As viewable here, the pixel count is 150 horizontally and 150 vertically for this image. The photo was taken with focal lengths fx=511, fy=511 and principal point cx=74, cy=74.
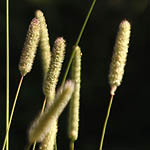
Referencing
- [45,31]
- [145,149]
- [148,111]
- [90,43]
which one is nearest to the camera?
[45,31]

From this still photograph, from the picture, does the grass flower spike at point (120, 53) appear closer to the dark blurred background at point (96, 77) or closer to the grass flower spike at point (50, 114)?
the grass flower spike at point (50, 114)

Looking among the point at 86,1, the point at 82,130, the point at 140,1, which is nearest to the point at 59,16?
the point at 86,1

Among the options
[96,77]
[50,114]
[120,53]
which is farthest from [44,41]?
[96,77]

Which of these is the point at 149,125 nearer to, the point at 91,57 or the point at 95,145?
the point at 95,145

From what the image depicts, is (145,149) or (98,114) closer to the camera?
(145,149)

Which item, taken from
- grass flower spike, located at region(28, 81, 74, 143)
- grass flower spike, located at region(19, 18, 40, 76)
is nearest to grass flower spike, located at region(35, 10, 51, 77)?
grass flower spike, located at region(19, 18, 40, 76)

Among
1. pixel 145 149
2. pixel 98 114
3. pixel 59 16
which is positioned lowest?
pixel 145 149

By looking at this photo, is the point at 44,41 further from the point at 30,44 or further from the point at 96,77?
the point at 96,77
